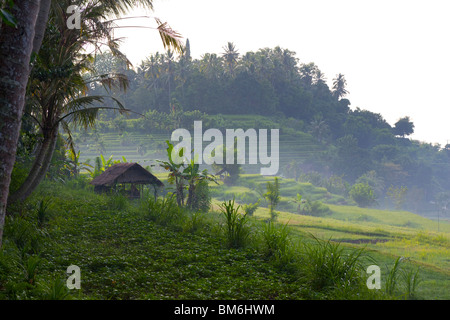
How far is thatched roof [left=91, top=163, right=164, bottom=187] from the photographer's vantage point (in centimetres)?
1249

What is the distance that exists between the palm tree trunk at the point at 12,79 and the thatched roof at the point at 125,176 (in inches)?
355

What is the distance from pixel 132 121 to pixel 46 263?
1896 inches

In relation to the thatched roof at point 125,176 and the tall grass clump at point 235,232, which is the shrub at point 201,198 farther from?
the tall grass clump at point 235,232

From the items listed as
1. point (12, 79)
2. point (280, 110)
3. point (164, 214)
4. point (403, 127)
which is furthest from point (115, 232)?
point (403, 127)

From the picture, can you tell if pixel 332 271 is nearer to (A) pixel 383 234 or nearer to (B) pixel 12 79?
(B) pixel 12 79

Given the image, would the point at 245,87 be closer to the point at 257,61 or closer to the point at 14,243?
the point at 257,61

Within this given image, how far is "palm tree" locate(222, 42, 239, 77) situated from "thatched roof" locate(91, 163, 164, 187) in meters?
48.0

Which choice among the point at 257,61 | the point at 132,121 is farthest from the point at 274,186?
the point at 257,61

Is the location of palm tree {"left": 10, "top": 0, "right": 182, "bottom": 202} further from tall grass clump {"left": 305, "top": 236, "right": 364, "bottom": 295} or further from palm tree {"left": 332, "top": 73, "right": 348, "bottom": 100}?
palm tree {"left": 332, "top": 73, "right": 348, "bottom": 100}

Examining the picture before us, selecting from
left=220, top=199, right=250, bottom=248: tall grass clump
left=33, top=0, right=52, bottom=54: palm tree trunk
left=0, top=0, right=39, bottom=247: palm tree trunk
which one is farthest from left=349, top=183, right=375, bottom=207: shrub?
left=0, top=0, right=39, bottom=247: palm tree trunk

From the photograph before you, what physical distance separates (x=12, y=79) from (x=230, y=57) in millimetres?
58598

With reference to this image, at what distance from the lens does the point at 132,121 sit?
5072 cm

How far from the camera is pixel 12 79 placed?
343 cm

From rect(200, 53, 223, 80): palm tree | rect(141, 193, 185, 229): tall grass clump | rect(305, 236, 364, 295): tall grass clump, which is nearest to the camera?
rect(305, 236, 364, 295): tall grass clump
